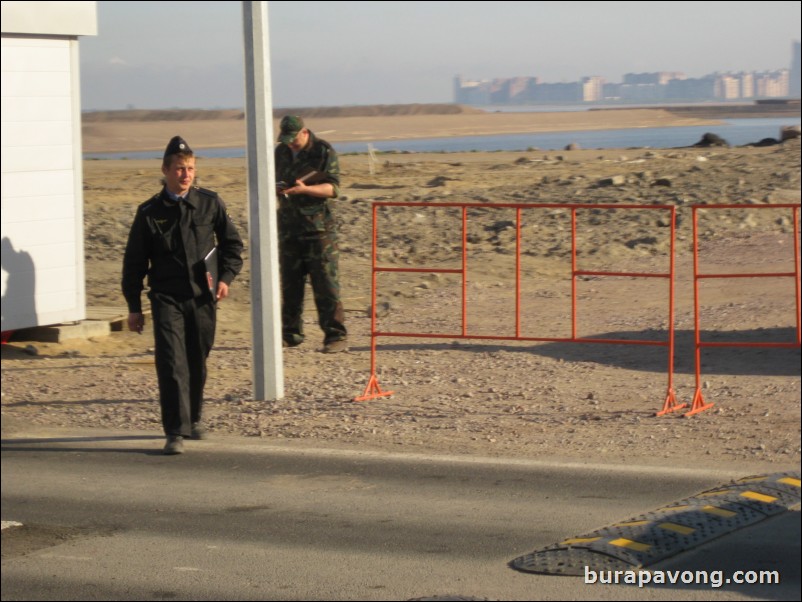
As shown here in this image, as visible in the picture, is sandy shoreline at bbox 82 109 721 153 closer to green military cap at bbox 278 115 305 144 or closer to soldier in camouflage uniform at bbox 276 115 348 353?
soldier in camouflage uniform at bbox 276 115 348 353

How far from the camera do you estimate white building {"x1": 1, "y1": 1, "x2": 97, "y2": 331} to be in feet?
41.8

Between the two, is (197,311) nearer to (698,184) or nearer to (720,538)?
(720,538)

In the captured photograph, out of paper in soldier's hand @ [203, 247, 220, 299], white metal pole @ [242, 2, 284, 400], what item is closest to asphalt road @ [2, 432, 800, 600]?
paper in soldier's hand @ [203, 247, 220, 299]

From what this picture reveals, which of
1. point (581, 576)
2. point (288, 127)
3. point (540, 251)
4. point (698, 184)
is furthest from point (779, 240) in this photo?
point (581, 576)

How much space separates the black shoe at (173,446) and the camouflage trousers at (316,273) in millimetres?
3598

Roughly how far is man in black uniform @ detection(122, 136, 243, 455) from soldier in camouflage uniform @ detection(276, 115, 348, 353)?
10.9 ft

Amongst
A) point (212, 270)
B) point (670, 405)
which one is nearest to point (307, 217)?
point (212, 270)

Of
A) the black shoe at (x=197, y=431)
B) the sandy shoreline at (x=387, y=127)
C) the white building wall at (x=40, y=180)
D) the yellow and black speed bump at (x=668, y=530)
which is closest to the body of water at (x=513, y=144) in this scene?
the sandy shoreline at (x=387, y=127)

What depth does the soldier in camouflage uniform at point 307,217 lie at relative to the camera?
11938 mm

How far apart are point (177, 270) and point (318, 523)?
88.0 inches

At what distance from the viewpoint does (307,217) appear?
39.5 feet

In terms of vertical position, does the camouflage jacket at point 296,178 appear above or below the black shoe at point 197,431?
above

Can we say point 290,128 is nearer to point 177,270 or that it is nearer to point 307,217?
point 307,217

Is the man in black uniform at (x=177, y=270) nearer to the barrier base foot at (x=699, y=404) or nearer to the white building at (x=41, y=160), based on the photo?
the barrier base foot at (x=699, y=404)
